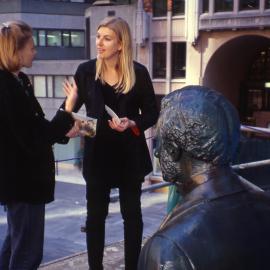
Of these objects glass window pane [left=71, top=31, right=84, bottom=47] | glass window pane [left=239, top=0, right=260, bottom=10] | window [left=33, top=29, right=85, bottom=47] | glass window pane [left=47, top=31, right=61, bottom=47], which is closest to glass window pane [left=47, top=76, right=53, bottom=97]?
window [left=33, top=29, right=85, bottom=47]

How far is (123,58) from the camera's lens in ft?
10.1

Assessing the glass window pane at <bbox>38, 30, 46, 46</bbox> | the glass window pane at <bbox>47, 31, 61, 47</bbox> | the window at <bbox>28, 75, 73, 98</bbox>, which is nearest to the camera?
the window at <bbox>28, 75, 73, 98</bbox>

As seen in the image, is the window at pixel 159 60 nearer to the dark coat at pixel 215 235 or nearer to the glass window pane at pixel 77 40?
the glass window pane at pixel 77 40

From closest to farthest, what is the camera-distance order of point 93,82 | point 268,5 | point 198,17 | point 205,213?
point 205,213 < point 93,82 < point 268,5 < point 198,17

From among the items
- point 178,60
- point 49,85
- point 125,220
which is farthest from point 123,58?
point 49,85

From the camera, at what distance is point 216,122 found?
1.62m

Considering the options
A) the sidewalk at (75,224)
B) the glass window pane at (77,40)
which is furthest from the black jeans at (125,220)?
the glass window pane at (77,40)

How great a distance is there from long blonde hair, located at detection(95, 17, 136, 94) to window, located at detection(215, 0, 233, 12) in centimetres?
2063

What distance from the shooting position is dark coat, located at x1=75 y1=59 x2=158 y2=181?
307 centimetres

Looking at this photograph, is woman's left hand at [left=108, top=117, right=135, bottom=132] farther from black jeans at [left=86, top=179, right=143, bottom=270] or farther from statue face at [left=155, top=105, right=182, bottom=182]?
statue face at [left=155, top=105, right=182, bottom=182]

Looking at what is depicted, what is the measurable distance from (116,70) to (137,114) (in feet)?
0.95

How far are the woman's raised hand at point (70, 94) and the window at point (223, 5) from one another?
815 inches

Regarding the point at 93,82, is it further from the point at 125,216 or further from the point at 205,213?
the point at 205,213

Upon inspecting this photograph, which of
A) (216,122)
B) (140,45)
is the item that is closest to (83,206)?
(140,45)
